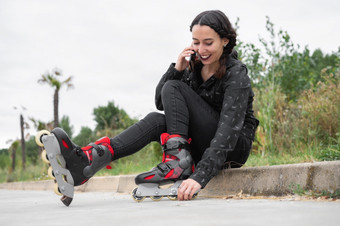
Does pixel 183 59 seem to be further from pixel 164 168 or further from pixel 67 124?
pixel 67 124

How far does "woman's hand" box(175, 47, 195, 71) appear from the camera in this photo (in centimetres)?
283

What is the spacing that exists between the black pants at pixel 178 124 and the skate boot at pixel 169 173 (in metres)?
0.10

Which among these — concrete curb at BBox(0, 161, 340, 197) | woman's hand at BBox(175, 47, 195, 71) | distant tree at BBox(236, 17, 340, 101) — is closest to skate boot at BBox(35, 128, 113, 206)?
woman's hand at BBox(175, 47, 195, 71)

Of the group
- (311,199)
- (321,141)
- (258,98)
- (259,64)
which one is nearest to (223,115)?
(311,199)

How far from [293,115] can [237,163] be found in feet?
7.52

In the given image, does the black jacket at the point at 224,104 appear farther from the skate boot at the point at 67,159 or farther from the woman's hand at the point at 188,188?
the skate boot at the point at 67,159

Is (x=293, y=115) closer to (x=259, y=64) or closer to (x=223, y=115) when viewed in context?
(x=259, y=64)

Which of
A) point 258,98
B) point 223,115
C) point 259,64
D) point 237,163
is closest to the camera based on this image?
point 223,115

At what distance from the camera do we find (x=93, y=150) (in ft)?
8.59

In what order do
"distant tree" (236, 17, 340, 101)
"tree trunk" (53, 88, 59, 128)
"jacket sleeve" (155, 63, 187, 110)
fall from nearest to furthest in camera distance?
"jacket sleeve" (155, 63, 187, 110), "distant tree" (236, 17, 340, 101), "tree trunk" (53, 88, 59, 128)

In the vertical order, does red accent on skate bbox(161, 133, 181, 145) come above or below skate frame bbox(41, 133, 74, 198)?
above

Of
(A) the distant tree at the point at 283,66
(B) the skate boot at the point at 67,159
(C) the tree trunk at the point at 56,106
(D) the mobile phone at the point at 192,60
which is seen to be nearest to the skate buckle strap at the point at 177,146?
(B) the skate boot at the point at 67,159

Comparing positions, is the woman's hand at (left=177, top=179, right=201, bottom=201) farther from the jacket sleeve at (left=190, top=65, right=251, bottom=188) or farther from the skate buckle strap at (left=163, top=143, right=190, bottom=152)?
the skate buckle strap at (left=163, top=143, right=190, bottom=152)

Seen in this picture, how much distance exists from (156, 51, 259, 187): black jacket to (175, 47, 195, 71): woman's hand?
4cm
